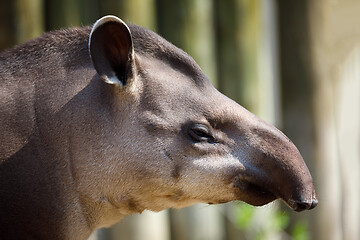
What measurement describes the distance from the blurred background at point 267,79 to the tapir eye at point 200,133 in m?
3.45

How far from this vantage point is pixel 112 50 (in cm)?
387

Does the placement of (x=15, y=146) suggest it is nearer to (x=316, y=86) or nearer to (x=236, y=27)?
(x=236, y=27)

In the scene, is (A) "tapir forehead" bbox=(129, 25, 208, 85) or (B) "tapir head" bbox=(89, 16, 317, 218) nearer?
(B) "tapir head" bbox=(89, 16, 317, 218)

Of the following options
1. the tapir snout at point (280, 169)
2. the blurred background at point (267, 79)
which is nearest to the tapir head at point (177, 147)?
the tapir snout at point (280, 169)

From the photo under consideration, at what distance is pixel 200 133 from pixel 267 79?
6018 mm

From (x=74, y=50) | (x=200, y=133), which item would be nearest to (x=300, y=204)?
(x=200, y=133)

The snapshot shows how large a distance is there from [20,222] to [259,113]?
5301mm

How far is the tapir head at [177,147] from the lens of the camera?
152 inches

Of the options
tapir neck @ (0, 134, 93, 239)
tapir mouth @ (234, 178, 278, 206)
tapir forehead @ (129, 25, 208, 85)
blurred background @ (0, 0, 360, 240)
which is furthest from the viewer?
blurred background @ (0, 0, 360, 240)

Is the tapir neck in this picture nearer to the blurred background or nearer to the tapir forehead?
the tapir forehead

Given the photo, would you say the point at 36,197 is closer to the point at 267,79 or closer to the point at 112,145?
the point at 112,145

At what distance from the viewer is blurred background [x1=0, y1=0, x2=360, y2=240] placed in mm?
7809

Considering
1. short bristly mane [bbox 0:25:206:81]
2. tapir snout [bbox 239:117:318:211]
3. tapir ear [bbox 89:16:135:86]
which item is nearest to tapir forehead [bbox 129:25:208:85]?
short bristly mane [bbox 0:25:206:81]

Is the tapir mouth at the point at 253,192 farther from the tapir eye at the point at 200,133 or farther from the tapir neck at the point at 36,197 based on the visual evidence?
the tapir neck at the point at 36,197
